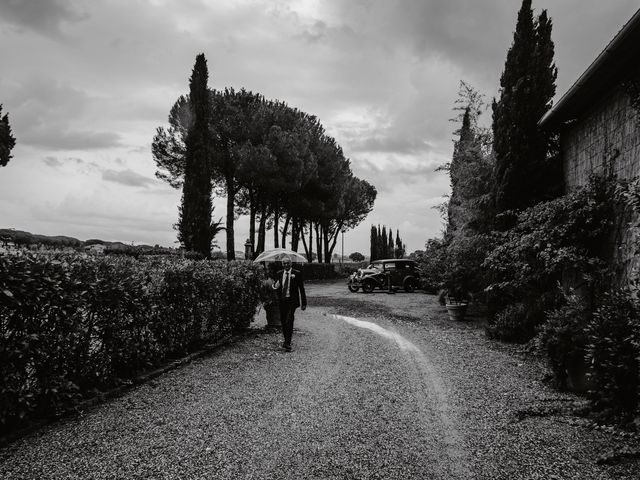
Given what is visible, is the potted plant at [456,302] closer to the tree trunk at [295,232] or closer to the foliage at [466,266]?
the foliage at [466,266]

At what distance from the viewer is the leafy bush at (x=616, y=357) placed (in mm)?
4219

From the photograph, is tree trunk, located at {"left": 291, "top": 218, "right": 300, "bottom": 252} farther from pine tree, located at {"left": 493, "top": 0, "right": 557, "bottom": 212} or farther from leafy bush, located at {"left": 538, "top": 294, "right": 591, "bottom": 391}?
leafy bush, located at {"left": 538, "top": 294, "right": 591, "bottom": 391}

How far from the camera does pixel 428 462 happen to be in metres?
3.51

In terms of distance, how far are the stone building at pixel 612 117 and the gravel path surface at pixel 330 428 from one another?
2.65 metres

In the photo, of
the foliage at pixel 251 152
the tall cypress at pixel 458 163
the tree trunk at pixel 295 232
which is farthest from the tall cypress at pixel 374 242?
Result: the tall cypress at pixel 458 163

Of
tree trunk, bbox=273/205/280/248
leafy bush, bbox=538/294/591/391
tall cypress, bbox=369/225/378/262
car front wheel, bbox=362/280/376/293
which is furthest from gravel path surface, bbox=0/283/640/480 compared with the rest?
tall cypress, bbox=369/225/378/262

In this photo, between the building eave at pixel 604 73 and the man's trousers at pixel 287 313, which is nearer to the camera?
the building eave at pixel 604 73

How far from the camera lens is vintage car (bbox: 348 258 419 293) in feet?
73.5

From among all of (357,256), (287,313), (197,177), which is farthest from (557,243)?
(357,256)

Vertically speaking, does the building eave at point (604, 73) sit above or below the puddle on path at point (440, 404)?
above

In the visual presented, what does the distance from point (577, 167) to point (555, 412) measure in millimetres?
6223

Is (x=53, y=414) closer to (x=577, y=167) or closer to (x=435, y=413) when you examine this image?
(x=435, y=413)

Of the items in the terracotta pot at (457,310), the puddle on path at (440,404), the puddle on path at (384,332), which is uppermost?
the terracotta pot at (457,310)

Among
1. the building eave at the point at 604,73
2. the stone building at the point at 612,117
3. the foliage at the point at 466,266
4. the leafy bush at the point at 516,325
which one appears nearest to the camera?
the building eave at the point at 604,73
